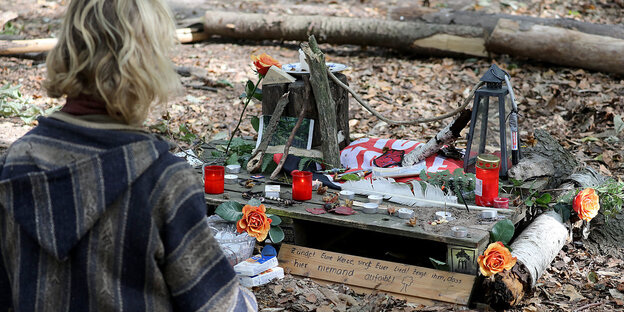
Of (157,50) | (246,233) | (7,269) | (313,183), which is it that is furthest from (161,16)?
(313,183)

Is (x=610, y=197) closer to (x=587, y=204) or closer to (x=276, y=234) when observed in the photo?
(x=587, y=204)

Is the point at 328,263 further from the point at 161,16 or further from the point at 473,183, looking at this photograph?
the point at 161,16

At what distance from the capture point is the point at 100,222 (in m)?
1.72

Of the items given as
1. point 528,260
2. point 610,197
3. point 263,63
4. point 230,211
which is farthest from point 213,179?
point 610,197

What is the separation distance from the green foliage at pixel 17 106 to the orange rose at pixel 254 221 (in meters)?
3.89

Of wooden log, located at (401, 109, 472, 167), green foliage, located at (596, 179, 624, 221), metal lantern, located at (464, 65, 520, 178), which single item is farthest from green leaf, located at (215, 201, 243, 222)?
green foliage, located at (596, 179, 624, 221)

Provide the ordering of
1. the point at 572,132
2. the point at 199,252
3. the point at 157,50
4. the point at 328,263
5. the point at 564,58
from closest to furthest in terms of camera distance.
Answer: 1. the point at 157,50
2. the point at 199,252
3. the point at 328,263
4. the point at 572,132
5. the point at 564,58

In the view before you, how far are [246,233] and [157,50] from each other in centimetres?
242

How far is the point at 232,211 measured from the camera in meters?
4.06

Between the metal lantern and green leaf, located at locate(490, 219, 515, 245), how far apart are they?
0.89 metres

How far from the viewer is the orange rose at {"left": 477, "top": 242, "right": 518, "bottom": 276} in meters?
3.42

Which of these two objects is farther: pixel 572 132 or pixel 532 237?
pixel 572 132

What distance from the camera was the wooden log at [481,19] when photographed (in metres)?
7.85

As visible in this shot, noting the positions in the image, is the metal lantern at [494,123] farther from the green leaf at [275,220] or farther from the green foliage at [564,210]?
the green leaf at [275,220]
